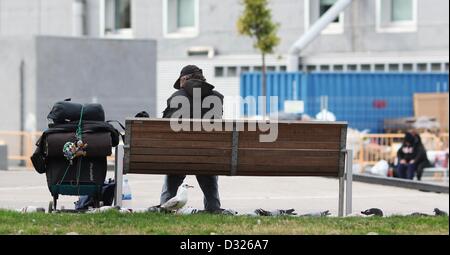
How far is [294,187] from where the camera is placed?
1616 centimetres

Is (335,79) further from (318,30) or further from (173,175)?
(173,175)

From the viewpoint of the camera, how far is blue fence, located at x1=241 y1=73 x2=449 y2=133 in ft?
112

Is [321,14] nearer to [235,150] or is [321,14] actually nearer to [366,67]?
[366,67]

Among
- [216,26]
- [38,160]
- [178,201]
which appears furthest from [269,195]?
[216,26]

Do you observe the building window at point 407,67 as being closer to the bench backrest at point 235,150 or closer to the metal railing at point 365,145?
the metal railing at point 365,145

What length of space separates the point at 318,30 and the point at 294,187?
20.6m

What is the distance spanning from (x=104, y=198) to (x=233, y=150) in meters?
1.41

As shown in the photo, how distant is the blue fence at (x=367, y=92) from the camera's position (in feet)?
112

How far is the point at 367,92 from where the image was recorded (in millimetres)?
34312

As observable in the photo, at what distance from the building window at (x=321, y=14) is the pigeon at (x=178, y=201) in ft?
90.5

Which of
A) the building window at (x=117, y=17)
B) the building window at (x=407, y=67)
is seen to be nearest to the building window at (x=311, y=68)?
the building window at (x=407, y=67)

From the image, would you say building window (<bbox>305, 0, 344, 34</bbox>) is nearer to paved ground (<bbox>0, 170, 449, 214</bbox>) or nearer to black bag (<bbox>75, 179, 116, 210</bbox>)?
paved ground (<bbox>0, 170, 449, 214</bbox>)

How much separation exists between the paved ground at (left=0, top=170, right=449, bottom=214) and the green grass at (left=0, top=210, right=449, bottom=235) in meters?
1.88
